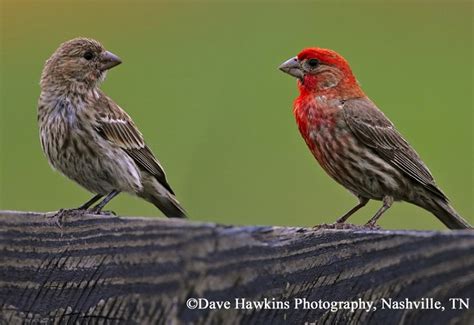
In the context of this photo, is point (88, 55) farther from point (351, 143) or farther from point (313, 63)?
point (351, 143)

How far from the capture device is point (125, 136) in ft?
18.3

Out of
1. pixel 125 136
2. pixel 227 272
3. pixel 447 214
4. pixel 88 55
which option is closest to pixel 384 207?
pixel 447 214

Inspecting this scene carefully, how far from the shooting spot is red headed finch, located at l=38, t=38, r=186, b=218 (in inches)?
210

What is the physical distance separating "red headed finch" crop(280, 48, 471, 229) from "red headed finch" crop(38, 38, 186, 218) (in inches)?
35.1

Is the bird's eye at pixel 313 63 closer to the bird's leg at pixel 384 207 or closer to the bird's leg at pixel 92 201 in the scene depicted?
the bird's leg at pixel 384 207

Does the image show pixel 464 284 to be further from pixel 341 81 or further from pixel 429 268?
pixel 341 81

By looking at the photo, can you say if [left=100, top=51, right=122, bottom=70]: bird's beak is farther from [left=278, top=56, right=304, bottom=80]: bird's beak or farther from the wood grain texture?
the wood grain texture

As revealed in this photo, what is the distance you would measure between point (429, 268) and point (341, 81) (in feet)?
10.8

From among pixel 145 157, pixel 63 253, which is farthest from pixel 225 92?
pixel 63 253

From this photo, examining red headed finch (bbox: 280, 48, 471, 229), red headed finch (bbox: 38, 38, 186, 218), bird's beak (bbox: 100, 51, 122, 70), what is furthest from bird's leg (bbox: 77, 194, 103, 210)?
red headed finch (bbox: 280, 48, 471, 229)

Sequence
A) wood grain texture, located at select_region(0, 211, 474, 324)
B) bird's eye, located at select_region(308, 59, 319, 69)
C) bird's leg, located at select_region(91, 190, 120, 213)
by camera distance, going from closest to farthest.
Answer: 1. wood grain texture, located at select_region(0, 211, 474, 324)
2. bird's leg, located at select_region(91, 190, 120, 213)
3. bird's eye, located at select_region(308, 59, 319, 69)

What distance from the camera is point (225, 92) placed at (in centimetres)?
845

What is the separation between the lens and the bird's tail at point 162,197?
18.4ft

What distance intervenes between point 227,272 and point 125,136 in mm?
3265
